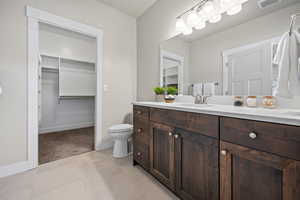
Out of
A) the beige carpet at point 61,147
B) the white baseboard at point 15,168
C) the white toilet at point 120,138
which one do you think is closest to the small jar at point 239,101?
the white toilet at point 120,138

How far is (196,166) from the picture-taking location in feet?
3.04

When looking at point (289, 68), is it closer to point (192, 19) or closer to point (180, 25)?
point (192, 19)

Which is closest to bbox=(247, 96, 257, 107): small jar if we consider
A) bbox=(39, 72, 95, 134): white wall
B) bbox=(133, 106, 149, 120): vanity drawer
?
bbox=(133, 106, 149, 120): vanity drawer

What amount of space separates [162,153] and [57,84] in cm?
344

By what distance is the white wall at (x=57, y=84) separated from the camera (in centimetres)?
298

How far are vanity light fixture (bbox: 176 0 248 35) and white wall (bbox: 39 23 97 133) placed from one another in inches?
84.7

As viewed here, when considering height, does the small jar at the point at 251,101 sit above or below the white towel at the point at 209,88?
below

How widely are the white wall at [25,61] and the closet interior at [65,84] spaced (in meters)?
0.74

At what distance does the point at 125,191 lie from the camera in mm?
1254

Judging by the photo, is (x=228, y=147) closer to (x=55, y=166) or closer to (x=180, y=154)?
(x=180, y=154)

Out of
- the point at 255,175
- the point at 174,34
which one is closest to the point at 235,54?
the point at 174,34

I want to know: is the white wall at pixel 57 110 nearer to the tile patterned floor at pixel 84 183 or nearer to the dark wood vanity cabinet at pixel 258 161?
the tile patterned floor at pixel 84 183

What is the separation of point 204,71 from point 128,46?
1685 mm

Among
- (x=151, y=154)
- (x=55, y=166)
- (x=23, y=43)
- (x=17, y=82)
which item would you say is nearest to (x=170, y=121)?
(x=151, y=154)
